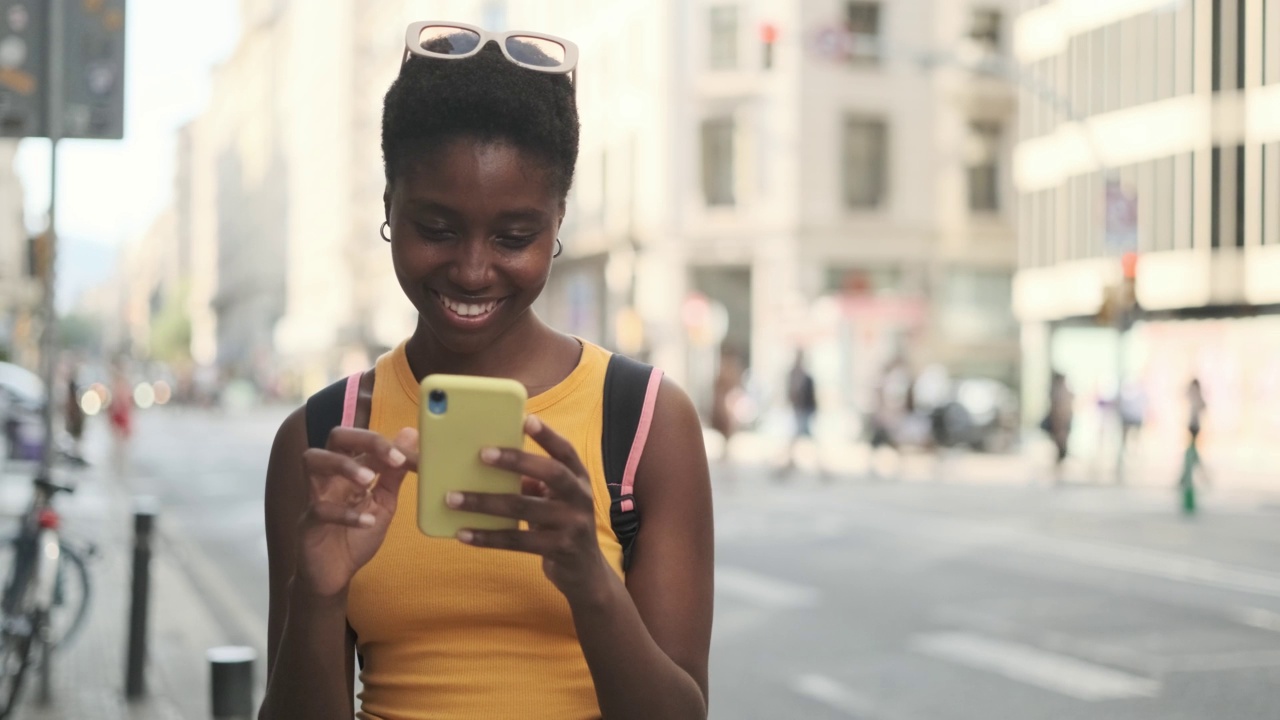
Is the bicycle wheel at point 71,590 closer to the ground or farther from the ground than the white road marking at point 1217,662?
farther from the ground

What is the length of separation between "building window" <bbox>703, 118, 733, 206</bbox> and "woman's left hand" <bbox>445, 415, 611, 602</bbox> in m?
45.3

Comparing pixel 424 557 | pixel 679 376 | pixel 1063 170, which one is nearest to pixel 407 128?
pixel 424 557

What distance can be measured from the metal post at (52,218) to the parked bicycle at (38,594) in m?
0.29

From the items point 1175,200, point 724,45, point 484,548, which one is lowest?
point 484,548

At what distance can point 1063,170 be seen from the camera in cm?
3953

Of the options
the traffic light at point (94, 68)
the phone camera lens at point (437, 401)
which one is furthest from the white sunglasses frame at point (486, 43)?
the traffic light at point (94, 68)

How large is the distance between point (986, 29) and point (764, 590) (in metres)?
38.3

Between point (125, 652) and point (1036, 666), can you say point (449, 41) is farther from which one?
point (1036, 666)

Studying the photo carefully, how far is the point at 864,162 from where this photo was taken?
4703 cm

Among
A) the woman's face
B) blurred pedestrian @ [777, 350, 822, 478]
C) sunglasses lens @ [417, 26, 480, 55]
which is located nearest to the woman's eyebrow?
the woman's face

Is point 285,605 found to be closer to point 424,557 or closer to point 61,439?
point 424,557

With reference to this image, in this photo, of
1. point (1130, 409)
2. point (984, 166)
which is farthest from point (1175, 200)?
point (984, 166)

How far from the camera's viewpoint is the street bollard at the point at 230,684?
571 centimetres

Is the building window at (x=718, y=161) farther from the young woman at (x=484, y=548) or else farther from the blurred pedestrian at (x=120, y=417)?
the young woman at (x=484, y=548)
